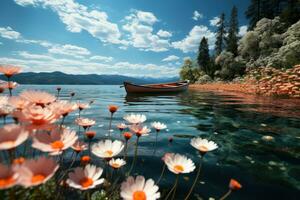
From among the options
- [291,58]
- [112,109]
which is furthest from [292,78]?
[112,109]

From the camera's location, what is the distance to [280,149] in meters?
3.80

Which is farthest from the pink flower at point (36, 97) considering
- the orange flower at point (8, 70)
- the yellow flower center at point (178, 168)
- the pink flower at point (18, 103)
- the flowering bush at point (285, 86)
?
the flowering bush at point (285, 86)

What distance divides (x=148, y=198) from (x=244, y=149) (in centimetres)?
314

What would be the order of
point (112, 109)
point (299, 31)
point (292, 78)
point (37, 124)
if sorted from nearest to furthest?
1. point (37, 124)
2. point (112, 109)
3. point (292, 78)
4. point (299, 31)

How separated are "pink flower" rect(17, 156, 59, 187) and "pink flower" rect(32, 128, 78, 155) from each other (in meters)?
0.09

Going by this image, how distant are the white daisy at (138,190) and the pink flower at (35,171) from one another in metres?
0.39

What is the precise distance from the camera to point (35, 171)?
2.81 feet

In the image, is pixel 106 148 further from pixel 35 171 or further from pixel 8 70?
pixel 8 70

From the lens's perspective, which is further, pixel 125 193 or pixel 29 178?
pixel 125 193

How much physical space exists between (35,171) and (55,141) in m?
0.24

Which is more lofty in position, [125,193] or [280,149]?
[125,193]

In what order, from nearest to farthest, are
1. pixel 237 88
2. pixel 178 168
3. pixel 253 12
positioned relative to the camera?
pixel 178 168
pixel 237 88
pixel 253 12

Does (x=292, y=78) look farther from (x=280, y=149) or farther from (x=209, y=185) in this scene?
(x=209, y=185)

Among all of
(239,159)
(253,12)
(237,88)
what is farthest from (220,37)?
(239,159)
